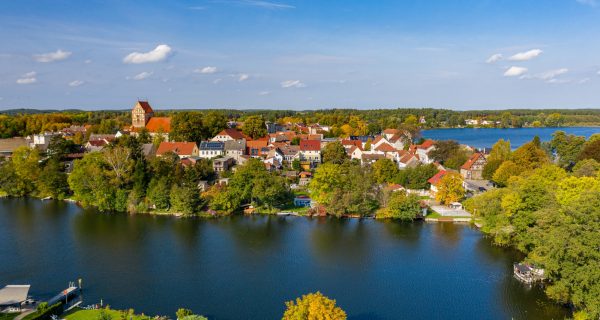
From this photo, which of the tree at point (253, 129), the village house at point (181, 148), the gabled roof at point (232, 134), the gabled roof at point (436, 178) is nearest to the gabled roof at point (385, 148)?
the gabled roof at point (436, 178)

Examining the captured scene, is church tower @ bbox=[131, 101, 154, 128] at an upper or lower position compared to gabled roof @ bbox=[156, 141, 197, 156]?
upper

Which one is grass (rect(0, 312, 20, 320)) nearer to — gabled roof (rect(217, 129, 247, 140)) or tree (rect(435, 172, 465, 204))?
tree (rect(435, 172, 465, 204))

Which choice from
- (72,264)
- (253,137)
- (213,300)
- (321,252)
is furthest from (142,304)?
(253,137)

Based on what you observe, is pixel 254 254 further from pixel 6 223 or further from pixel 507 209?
pixel 6 223

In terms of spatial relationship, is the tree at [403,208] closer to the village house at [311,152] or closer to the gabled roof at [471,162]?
the gabled roof at [471,162]

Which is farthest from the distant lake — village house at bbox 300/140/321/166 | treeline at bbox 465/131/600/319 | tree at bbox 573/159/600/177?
tree at bbox 573/159/600/177

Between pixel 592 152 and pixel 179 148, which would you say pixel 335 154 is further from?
pixel 592 152

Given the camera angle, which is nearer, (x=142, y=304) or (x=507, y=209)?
(x=142, y=304)
